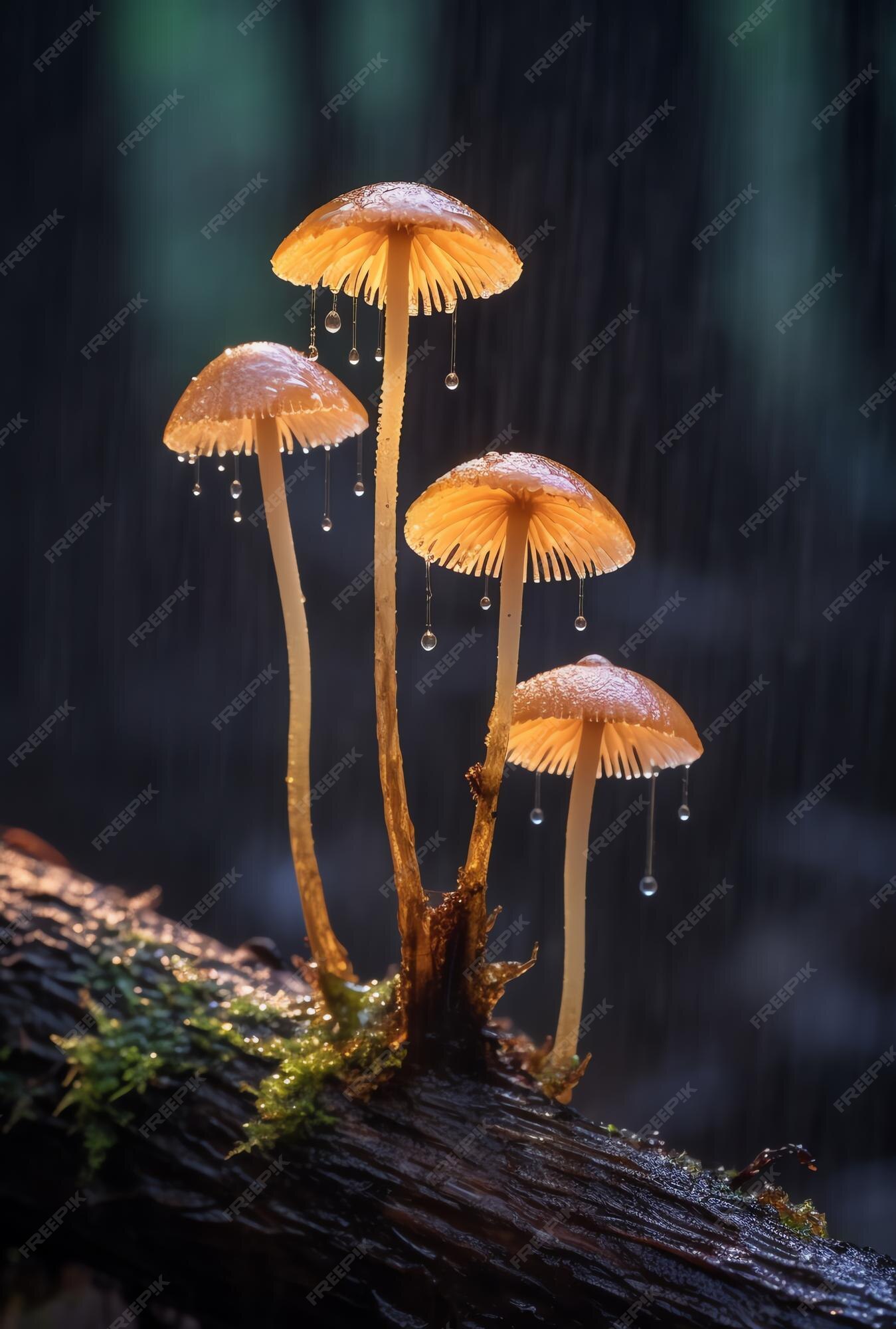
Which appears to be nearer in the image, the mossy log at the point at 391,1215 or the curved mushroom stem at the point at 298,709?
the mossy log at the point at 391,1215

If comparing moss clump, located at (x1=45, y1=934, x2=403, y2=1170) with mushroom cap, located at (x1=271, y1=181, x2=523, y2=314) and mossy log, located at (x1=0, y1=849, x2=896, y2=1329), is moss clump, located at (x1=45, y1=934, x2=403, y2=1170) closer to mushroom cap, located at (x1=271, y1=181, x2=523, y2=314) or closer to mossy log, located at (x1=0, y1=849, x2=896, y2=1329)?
mossy log, located at (x1=0, y1=849, x2=896, y2=1329)

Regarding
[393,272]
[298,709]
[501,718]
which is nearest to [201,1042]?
[298,709]

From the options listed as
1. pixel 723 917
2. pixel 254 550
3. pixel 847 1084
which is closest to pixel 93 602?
pixel 254 550

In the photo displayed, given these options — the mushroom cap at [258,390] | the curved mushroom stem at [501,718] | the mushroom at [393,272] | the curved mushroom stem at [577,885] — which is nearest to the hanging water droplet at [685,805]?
the curved mushroom stem at [577,885]

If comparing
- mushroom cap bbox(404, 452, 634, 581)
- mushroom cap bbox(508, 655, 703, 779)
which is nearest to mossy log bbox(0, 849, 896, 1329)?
mushroom cap bbox(508, 655, 703, 779)

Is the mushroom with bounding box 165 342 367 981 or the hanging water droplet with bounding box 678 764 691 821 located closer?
the mushroom with bounding box 165 342 367 981

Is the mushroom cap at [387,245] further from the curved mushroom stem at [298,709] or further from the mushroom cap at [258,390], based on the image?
the curved mushroom stem at [298,709]
